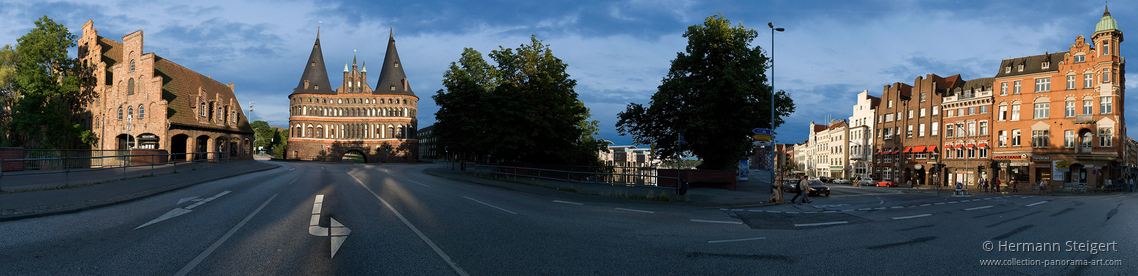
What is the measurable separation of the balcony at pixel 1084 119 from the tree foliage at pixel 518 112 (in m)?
46.1

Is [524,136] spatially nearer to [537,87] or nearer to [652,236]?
[537,87]

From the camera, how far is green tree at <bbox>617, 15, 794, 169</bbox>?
92.5ft

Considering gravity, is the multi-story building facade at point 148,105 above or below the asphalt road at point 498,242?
above

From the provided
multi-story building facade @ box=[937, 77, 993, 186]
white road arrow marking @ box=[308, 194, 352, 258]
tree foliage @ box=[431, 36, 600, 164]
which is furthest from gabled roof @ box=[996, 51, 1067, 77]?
white road arrow marking @ box=[308, 194, 352, 258]

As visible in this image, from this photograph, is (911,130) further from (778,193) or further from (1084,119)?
(778,193)

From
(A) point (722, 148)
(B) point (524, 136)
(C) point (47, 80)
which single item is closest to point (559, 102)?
(B) point (524, 136)

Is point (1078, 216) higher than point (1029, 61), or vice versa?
point (1029, 61)

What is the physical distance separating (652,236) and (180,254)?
23.9 ft

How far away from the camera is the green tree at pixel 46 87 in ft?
143

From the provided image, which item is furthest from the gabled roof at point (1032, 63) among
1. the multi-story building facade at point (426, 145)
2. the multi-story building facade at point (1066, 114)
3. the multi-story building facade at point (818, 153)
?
the multi-story building facade at point (426, 145)

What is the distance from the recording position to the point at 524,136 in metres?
30.7

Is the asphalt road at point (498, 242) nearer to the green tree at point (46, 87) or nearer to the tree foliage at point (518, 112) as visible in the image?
the tree foliage at point (518, 112)

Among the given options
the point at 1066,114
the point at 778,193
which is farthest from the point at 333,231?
the point at 1066,114

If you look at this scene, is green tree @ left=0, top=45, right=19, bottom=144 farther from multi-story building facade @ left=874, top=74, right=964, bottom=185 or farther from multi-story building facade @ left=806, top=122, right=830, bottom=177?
multi-story building facade @ left=806, top=122, right=830, bottom=177
